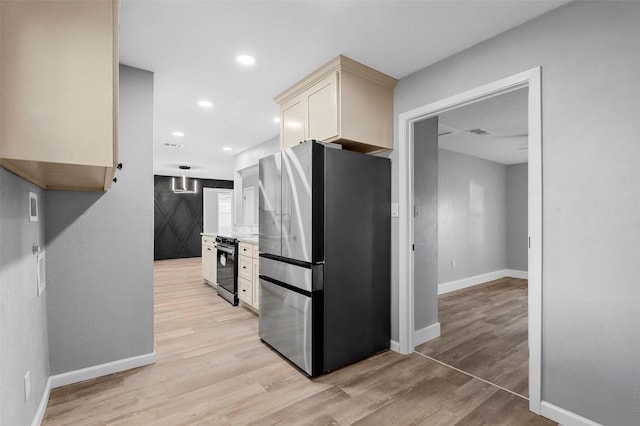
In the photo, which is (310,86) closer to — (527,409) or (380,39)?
(380,39)

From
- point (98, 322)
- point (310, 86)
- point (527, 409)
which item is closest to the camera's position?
point (527, 409)

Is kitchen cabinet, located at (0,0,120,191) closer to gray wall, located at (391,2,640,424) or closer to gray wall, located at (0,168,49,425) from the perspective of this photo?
gray wall, located at (0,168,49,425)

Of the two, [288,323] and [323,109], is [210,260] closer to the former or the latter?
[288,323]

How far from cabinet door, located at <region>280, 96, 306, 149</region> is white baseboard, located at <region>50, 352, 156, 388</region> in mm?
2366

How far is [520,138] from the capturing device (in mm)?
4652

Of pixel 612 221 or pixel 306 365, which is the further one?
pixel 306 365

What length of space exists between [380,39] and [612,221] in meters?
1.87

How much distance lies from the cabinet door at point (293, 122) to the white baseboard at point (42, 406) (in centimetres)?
271

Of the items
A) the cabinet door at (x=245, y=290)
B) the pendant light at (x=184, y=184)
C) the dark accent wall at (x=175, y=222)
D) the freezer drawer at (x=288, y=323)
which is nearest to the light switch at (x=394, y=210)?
the freezer drawer at (x=288, y=323)

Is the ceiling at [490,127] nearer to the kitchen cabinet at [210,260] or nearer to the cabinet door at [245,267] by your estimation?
the cabinet door at [245,267]

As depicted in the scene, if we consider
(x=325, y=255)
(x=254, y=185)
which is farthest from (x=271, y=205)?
(x=254, y=185)

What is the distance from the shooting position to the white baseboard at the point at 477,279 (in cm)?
518

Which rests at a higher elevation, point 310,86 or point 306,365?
point 310,86

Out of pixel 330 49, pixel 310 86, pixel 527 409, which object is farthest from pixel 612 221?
pixel 310 86
